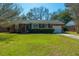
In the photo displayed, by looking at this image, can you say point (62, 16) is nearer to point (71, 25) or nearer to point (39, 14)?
point (71, 25)

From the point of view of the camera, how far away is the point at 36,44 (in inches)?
238

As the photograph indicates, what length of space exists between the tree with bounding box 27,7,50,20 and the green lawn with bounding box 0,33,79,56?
29 centimetres

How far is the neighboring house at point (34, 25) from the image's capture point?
5.98 m

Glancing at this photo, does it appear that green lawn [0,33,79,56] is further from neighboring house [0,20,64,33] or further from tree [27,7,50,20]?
tree [27,7,50,20]

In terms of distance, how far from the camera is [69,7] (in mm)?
5898

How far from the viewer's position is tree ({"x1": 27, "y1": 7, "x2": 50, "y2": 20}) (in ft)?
19.5

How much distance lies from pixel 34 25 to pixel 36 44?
314 mm

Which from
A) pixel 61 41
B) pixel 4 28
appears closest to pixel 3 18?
pixel 4 28

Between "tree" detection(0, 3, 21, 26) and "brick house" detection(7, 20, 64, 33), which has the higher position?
"tree" detection(0, 3, 21, 26)

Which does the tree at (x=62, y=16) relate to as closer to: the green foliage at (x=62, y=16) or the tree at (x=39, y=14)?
the green foliage at (x=62, y=16)

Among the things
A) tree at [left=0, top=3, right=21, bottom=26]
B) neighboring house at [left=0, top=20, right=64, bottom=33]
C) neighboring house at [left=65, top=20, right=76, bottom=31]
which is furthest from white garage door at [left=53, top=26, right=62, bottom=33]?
tree at [left=0, top=3, right=21, bottom=26]

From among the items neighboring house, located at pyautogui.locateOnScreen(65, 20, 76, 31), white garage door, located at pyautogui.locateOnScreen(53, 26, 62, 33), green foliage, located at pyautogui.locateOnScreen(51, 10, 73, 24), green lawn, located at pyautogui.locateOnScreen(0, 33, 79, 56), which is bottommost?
green lawn, located at pyautogui.locateOnScreen(0, 33, 79, 56)

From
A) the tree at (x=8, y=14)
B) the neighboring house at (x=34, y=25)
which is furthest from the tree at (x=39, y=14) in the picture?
the tree at (x=8, y=14)

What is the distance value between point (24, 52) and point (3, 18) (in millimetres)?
662
